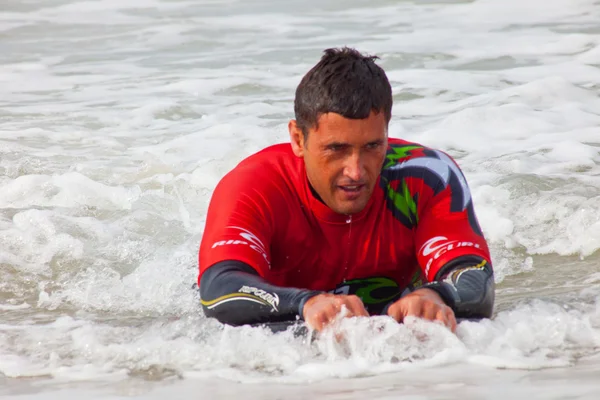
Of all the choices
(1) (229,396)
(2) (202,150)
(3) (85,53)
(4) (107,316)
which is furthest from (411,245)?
(3) (85,53)

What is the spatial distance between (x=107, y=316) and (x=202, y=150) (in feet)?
11.7

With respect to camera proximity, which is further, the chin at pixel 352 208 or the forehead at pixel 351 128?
the chin at pixel 352 208

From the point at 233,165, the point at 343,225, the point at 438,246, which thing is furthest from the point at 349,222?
the point at 233,165

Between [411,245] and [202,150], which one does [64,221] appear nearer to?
[202,150]

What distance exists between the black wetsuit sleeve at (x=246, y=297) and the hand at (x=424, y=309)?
28 centimetres

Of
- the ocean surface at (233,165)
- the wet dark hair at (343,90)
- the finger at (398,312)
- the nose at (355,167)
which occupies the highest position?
the wet dark hair at (343,90)

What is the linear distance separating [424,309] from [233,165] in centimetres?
434

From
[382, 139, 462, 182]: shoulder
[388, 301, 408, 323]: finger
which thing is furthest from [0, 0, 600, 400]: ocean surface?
[382, 139, 462, 182]: shoulder

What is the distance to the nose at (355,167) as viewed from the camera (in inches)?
133

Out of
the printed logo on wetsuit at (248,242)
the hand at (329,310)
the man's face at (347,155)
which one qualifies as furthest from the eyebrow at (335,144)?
the hand at (329,310)

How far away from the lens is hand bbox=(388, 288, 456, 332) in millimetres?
3209

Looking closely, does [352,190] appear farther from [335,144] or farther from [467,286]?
[467,286]

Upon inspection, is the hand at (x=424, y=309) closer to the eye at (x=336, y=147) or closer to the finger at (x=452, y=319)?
the finger at (x=452, y=319)

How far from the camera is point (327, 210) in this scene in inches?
145
